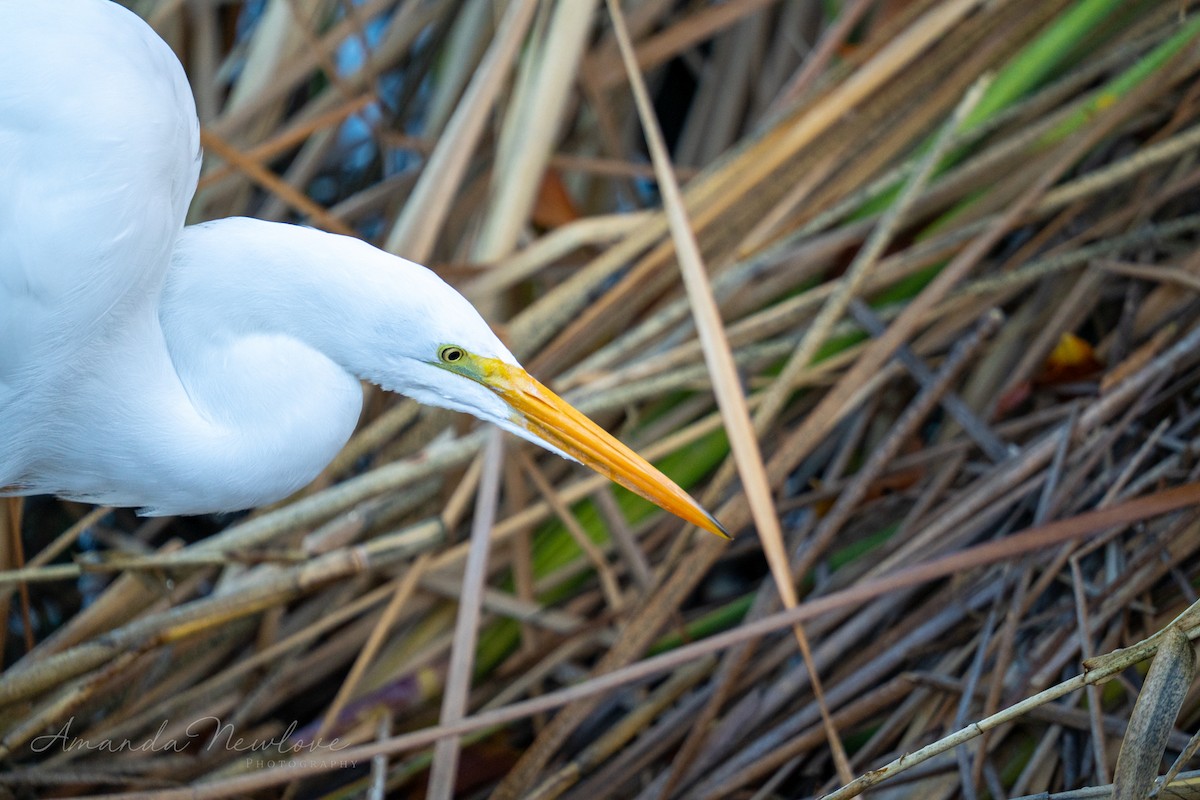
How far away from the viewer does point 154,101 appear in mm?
1226

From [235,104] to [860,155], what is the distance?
4.28 feet

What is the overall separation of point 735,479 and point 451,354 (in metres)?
0.82

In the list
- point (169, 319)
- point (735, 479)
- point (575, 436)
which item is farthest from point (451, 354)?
point (735, 479)

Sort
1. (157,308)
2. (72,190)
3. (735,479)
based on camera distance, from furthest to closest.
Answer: (735,479), (157,308), (72,190)

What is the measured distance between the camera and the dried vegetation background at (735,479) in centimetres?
159

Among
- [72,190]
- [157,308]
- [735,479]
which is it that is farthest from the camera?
[735,479]

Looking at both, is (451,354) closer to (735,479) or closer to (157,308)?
(157,308)

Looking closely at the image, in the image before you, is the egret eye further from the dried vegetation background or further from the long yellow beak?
the dried vegetation background

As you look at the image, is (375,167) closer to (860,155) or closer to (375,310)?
(860,155)

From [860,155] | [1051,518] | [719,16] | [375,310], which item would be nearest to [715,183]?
[860,155]

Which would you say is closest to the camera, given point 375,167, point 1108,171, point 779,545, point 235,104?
point 779,545

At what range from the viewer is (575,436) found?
3.99 ft

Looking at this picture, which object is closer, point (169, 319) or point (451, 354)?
point (451, 354)

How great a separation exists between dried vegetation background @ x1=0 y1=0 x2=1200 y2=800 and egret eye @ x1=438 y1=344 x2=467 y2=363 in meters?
0.53
